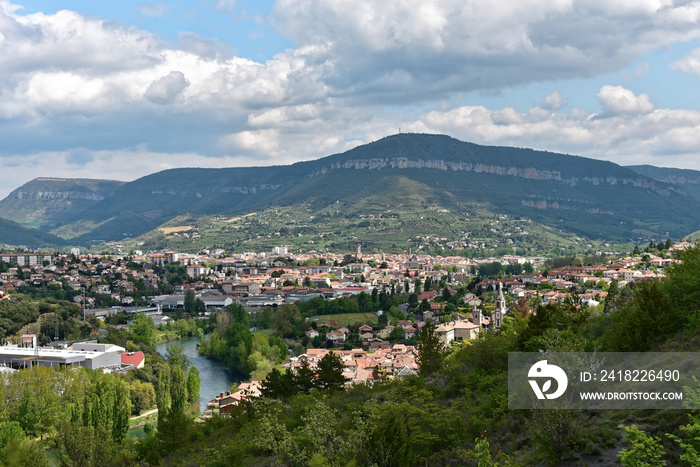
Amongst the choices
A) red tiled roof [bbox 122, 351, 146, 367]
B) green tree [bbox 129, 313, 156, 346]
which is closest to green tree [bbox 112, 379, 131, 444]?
red tiled roof [bbox 122, 351, 146, 367]

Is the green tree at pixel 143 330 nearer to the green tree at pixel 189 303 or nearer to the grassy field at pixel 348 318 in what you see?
the green tree at pixel 189 303

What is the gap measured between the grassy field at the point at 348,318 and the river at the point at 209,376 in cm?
1355

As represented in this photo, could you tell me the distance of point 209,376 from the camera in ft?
162

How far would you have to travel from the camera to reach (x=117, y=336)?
59.0 metres

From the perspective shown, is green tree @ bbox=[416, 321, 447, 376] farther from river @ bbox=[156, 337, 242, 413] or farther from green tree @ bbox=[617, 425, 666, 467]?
river @ bbox=[156, 337, 242, 413]

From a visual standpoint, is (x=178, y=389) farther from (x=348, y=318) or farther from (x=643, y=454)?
(x=348, y=318)

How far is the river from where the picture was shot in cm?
4350

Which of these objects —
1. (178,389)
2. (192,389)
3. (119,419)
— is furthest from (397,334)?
(119,419)

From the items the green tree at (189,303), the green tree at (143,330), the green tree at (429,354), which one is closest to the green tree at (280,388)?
the green tree at (429,354)

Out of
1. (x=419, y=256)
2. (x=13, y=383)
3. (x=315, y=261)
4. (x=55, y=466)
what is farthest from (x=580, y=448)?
(x=419, y=256)

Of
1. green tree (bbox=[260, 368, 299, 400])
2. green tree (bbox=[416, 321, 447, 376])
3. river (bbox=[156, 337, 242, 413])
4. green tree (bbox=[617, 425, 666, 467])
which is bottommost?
river (bbox=[156, 337, 242, 413])

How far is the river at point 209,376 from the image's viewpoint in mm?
43500

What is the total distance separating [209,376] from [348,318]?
2292 cm

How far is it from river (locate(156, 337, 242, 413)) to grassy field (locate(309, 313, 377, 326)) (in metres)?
13.6
